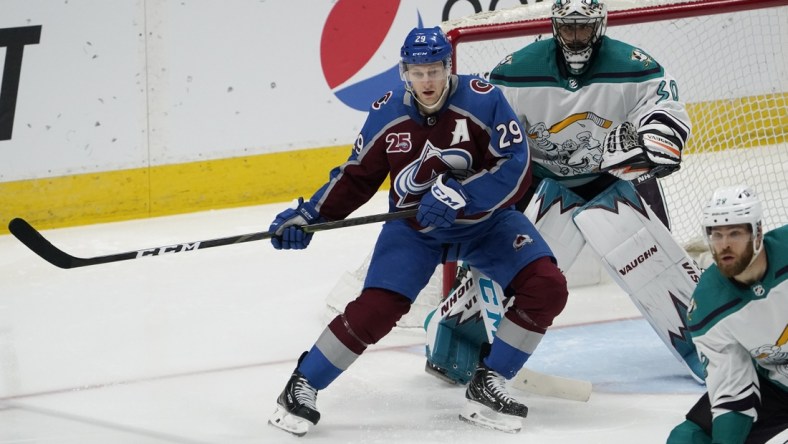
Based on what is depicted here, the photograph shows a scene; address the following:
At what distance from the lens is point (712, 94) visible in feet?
20.2

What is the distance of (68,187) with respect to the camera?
19.9 ft

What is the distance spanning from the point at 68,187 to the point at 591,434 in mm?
3249

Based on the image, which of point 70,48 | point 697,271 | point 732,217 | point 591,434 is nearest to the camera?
point 732,217

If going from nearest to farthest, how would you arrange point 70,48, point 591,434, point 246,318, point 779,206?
point 591,434 < point 246,318 < point 779,206 < point 70,48

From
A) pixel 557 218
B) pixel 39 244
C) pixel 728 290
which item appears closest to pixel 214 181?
pixel 39 244

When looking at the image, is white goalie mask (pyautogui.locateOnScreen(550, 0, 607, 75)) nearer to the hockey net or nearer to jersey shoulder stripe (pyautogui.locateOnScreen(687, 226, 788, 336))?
the hockey net

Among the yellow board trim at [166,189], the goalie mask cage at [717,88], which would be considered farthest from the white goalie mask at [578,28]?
the yellow board trim at [166,189]

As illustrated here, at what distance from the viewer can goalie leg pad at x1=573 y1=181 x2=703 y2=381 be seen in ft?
12.9

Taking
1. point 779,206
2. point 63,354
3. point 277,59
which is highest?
point 277,59

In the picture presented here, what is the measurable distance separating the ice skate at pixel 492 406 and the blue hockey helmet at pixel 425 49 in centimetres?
86

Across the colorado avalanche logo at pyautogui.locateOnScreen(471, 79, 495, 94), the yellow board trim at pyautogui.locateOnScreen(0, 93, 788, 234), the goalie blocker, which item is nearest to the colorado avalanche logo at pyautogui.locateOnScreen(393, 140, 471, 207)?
the colorado avalanche logo at pyautogui.locateOnScreen(471, 79, 495, 94)

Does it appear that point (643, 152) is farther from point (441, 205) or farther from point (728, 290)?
point (728, 290)

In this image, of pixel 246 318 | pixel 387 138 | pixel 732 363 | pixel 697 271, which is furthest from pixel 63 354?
pixel 732 363

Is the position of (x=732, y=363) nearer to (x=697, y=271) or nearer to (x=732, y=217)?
(x=732, y=217)
